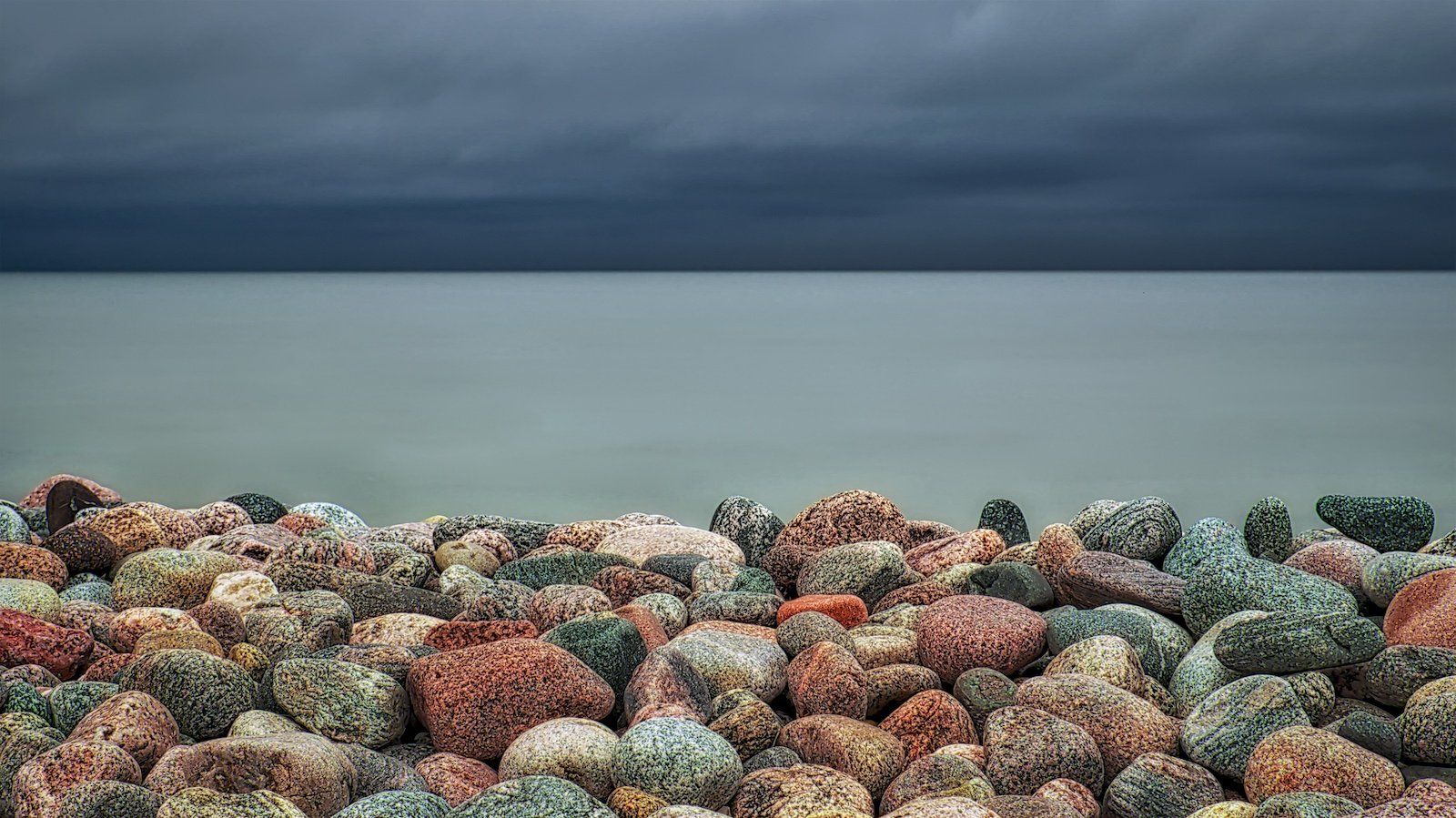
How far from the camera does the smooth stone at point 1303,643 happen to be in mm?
3295

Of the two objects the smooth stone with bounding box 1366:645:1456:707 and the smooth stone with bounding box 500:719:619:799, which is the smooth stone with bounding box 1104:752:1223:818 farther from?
the smooth stone with bounding box 500:719:619:799

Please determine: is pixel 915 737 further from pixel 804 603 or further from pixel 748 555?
pixel 748 555

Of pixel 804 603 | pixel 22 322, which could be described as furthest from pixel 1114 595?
pixel 22 322

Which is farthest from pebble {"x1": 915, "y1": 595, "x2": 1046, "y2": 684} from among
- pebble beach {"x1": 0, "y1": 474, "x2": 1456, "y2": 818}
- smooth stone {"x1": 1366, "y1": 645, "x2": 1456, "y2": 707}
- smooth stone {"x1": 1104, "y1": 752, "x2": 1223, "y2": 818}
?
smooth stone {"x1": 1366, "y1": 645, "x2": 1456, "y2": 707}

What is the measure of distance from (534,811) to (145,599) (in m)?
2.20

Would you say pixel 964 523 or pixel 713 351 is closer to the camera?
pixel 964 523

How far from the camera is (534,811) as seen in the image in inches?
103

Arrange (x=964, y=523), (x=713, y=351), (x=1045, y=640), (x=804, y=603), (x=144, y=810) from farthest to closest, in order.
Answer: (x=713, y=351)
(x=964, y=523)
(x=804, y=603)
(x=1045, y=640)
(x=144, y=810)

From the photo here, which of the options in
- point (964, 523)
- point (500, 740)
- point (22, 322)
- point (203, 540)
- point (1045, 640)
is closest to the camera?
A: point (500, 740)

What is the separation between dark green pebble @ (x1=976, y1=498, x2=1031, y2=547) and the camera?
5176 millimetres

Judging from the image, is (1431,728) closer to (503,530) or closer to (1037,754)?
(1037,754)

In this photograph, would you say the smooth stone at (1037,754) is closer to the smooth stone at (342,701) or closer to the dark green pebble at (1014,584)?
the dark green pebble at (1014,584)

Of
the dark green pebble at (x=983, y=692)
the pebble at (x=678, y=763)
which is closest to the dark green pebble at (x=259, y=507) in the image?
the pebble at (x=678, y=763)

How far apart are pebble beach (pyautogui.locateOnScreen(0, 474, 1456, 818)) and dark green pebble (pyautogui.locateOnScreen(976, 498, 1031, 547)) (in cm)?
46
